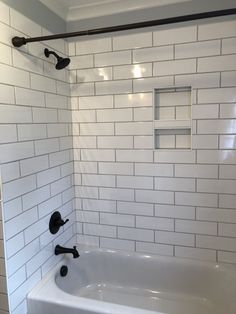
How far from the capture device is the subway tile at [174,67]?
169 cm

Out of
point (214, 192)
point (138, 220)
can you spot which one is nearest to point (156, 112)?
point (214, 192)

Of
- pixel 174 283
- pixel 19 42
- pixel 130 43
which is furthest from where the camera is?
pixel 174 283

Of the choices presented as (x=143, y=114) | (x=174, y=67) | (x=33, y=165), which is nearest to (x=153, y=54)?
(x=174, y=67)

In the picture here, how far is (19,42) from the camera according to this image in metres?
1.37

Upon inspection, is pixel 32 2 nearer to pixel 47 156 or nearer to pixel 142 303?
pixel 47 156

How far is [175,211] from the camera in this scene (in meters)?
1.84

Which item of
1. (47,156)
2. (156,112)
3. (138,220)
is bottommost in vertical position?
(138,220)

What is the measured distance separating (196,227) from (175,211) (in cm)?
18

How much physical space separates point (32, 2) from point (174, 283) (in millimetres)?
2079

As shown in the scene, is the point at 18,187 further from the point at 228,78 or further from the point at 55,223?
the point at 228,78

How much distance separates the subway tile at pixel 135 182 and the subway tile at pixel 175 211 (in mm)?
173

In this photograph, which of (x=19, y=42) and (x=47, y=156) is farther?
(x=47, y=156)

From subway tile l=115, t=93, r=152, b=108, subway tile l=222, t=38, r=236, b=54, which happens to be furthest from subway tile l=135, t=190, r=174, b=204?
subway tile l=222, t=38, r=236, b=54

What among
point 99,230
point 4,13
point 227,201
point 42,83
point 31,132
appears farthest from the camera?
point 99,230
